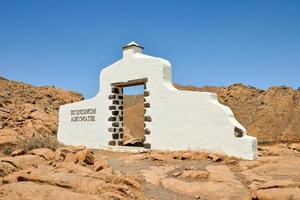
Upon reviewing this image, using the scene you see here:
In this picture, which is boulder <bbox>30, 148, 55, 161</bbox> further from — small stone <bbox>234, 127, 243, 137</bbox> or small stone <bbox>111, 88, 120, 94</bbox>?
small stone <bbox>234, 127, 243, 137</bbox>

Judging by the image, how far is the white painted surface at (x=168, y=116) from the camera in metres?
10.9

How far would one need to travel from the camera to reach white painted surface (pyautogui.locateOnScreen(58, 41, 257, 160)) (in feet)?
35.6

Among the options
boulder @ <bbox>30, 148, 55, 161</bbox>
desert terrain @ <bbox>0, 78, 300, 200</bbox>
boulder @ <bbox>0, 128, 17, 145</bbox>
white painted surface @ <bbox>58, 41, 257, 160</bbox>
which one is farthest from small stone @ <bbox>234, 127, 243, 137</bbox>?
boulder @ <bbox>0, 128, 17, 145</bbox>

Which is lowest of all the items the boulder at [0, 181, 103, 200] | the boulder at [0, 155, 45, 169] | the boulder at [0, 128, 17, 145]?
the boulder at [0, 181, 103, 200]

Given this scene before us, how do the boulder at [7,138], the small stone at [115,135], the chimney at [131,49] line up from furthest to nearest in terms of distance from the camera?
the small stone at [115,135], the chimney at [131,49], the boulder at [7,138]

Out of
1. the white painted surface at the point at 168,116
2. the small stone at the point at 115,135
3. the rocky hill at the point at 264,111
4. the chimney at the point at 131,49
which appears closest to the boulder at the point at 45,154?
the white painted surface at the point at 168,116

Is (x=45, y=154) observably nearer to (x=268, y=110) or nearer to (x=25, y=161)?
(x=25, y=161)

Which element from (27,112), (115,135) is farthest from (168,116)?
(27,112)

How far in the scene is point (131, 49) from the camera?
14.3 metres

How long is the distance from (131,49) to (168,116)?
3.66m

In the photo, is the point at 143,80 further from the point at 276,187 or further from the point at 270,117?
the point at 270,117

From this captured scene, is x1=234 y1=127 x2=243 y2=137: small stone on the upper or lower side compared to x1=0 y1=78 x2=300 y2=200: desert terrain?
upper

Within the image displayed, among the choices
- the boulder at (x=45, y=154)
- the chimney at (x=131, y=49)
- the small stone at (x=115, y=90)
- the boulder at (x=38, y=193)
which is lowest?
the boulder at (x=38, y=193)

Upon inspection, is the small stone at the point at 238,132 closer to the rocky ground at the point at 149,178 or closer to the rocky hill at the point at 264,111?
the rocky ground at the point at 149,178
